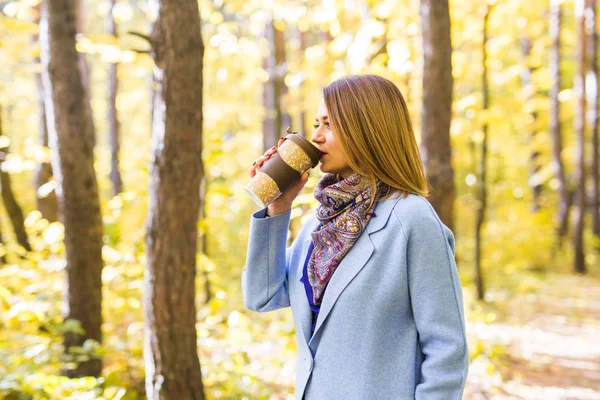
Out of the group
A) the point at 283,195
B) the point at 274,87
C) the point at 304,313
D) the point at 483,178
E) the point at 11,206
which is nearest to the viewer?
the point at 304,313

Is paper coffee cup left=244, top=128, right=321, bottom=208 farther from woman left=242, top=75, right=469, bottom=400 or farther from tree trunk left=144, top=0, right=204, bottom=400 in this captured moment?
tree trunk left=144, top=0, right=204, bottom=400

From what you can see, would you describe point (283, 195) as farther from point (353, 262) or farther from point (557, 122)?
point (557, 122)

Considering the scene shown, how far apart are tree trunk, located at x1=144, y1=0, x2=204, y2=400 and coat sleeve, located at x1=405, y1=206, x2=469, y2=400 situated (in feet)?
5.85

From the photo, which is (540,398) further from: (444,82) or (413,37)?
(413,37)

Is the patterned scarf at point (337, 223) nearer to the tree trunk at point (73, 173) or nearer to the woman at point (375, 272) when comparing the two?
the woman at point (375, 272)

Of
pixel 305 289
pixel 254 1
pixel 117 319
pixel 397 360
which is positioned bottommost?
pixel 117 319

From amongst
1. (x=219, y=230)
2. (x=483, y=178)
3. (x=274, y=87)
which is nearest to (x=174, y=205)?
(x=483, y=178)

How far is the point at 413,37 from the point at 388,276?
20.2 ft

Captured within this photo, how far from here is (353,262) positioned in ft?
5.43

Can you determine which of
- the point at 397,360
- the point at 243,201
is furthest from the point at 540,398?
the point at 243,201

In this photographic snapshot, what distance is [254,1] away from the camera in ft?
20.8

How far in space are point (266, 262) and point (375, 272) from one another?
0.48 m

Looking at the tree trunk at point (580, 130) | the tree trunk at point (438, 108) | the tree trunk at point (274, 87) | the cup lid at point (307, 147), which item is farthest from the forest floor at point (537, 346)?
the tree trunk at point (274, 87)

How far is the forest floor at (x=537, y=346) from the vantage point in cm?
505
